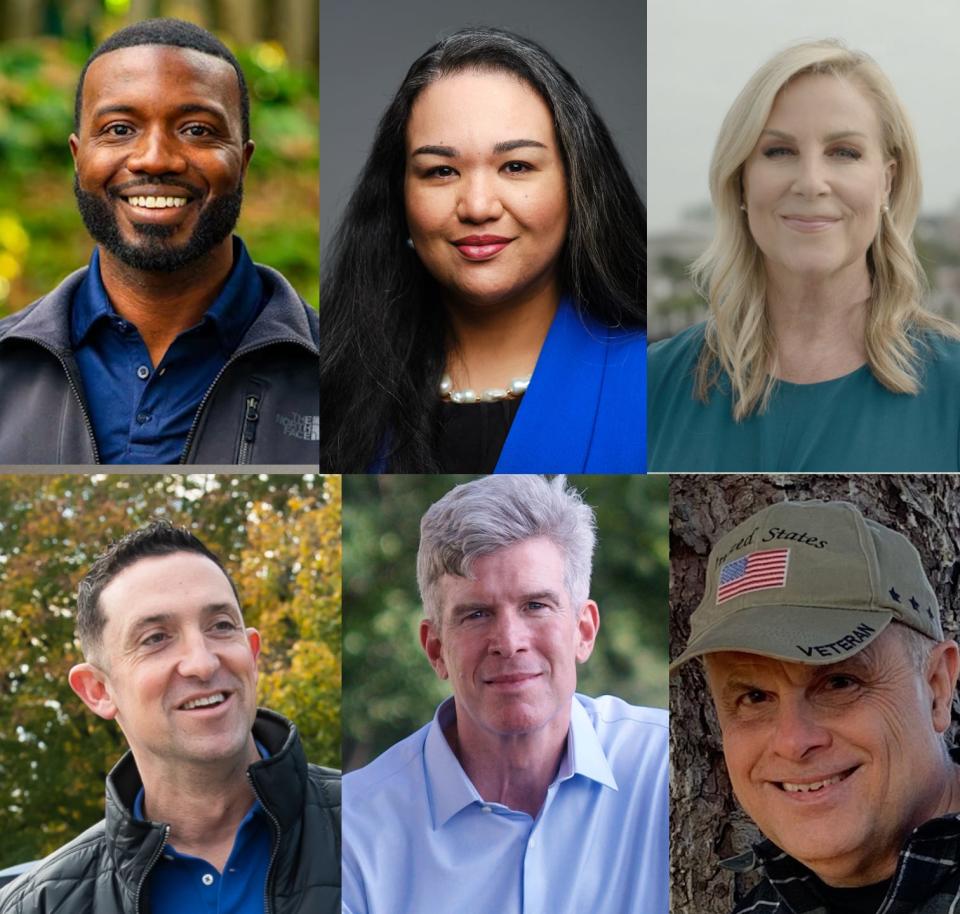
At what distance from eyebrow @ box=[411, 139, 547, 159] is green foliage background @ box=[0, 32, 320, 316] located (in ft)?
1.09

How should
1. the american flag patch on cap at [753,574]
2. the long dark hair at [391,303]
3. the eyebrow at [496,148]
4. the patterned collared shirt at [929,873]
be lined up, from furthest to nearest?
1. the long dark hair at [391,303]
2. the eyebrow at [496,148]
3. the american flag patch on cap at [753,574]
4. the patterned collared shirt at [929,873]

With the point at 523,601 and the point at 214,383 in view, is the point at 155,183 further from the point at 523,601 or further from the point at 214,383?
the point at 523,601

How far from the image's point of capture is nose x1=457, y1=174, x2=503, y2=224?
399 cm

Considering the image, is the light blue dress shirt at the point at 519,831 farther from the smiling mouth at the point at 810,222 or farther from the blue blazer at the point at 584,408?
the smiling mouth at the point at 810,222

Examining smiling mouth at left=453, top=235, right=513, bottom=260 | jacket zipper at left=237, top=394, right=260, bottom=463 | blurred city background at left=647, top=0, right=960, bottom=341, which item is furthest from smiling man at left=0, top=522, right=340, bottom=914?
blurred city background at left=647, top=0, right=960, bottom=341

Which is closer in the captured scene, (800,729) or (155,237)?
(800,729)

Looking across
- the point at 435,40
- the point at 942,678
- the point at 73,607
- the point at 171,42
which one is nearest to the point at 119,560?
the point at 73,607

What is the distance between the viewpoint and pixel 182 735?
159 inches

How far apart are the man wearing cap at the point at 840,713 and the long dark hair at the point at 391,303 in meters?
0.88

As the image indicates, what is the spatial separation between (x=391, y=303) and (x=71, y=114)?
1045 millimetres

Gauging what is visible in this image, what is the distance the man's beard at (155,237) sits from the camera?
160 inches

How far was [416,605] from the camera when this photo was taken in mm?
4102

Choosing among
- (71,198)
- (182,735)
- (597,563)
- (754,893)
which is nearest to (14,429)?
(71,198)

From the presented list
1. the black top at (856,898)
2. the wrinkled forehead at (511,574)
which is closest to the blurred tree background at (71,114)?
the wrinkled forehead at (511,574)
